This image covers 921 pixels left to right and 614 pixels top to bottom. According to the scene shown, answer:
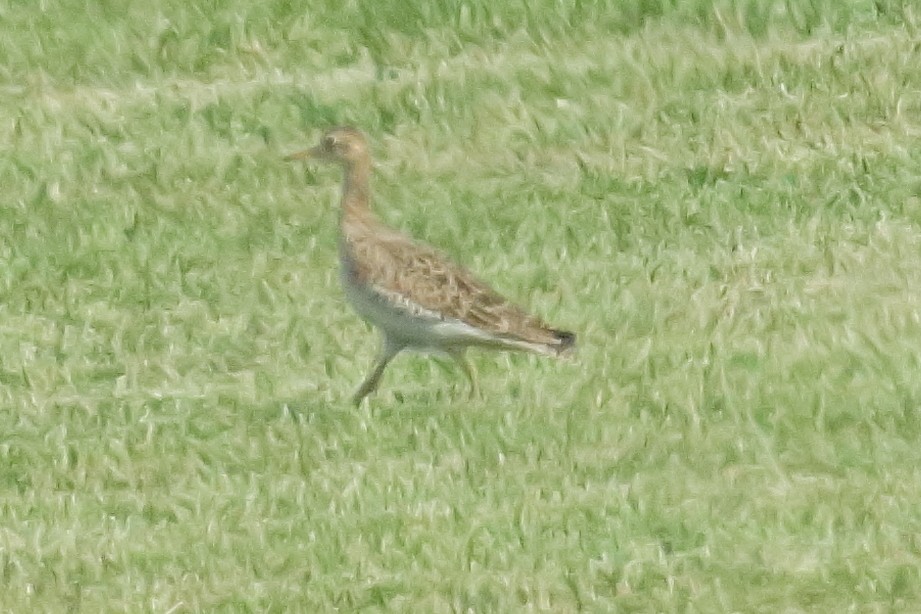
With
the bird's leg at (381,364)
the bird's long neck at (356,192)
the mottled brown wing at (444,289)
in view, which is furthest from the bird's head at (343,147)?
the bird's leg at (381,364)

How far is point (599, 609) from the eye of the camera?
894cm

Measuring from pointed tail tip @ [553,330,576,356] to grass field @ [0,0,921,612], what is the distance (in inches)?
6.9

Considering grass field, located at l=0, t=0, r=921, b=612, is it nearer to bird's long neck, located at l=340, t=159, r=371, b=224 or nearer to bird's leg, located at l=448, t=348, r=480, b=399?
bird's leg, located at l=448, t=348, r=480, b=399

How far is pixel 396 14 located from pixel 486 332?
599cm

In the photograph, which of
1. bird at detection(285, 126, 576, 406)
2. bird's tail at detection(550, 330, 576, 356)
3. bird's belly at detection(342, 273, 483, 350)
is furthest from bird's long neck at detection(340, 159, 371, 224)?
bird's tail at detection(550, 330, 576, 356)

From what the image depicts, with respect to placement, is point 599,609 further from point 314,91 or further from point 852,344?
point 314,91

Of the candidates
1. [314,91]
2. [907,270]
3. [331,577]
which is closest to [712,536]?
[331,577]

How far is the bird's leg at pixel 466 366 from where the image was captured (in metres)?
11.5

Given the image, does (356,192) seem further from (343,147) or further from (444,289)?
(444,289)

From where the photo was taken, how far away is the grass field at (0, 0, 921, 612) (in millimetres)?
9469

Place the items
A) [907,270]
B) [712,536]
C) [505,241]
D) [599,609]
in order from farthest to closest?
1. [505,241]
2. [907,270]
3. [712,536]
4. [599,609]

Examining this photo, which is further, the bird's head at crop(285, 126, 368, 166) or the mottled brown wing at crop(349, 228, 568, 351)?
the bird's head at crop(285, 126, 368, 166)

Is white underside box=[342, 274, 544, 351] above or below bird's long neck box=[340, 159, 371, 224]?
below

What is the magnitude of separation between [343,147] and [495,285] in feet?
4.36
